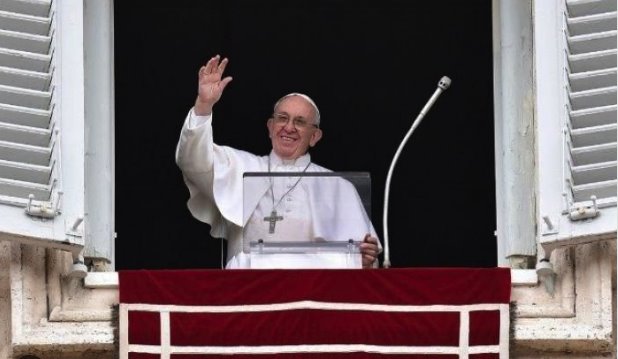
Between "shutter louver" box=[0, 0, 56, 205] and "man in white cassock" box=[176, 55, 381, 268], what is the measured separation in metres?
0.69

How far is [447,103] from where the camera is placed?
14086 millimetres

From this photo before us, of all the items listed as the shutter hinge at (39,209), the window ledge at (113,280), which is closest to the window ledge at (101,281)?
the window ledge at (113,280)

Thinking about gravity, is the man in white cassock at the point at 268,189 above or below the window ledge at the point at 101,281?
above

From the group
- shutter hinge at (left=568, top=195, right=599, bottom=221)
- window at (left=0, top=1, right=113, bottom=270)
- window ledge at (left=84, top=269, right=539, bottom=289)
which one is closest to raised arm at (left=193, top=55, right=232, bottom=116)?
window at (left=0, top=1, right=113, bottom=270)

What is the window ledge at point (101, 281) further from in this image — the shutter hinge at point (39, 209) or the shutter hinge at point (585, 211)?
the shutter hinge at point (585, 211)

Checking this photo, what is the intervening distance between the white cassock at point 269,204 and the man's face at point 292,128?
473 millimetres

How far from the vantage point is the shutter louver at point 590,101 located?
11727mm

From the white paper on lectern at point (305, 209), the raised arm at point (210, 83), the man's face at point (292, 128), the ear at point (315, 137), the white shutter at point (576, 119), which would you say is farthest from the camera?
the ear at point (315, 137)

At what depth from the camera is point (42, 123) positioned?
11.8 meters

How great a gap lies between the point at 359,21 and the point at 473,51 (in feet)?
1.80

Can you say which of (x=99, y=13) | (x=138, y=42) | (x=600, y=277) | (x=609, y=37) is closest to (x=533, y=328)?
(x=600, y=277)

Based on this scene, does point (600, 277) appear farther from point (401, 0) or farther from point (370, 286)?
point (401, 0)

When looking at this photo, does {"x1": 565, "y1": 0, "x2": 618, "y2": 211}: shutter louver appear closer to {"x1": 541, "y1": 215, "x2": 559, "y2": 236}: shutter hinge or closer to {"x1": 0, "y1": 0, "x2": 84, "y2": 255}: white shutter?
{"x1": 541, "y1": 215, "x2": 559, "y2": 236}: shutter hinge

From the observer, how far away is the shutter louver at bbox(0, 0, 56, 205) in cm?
1173
